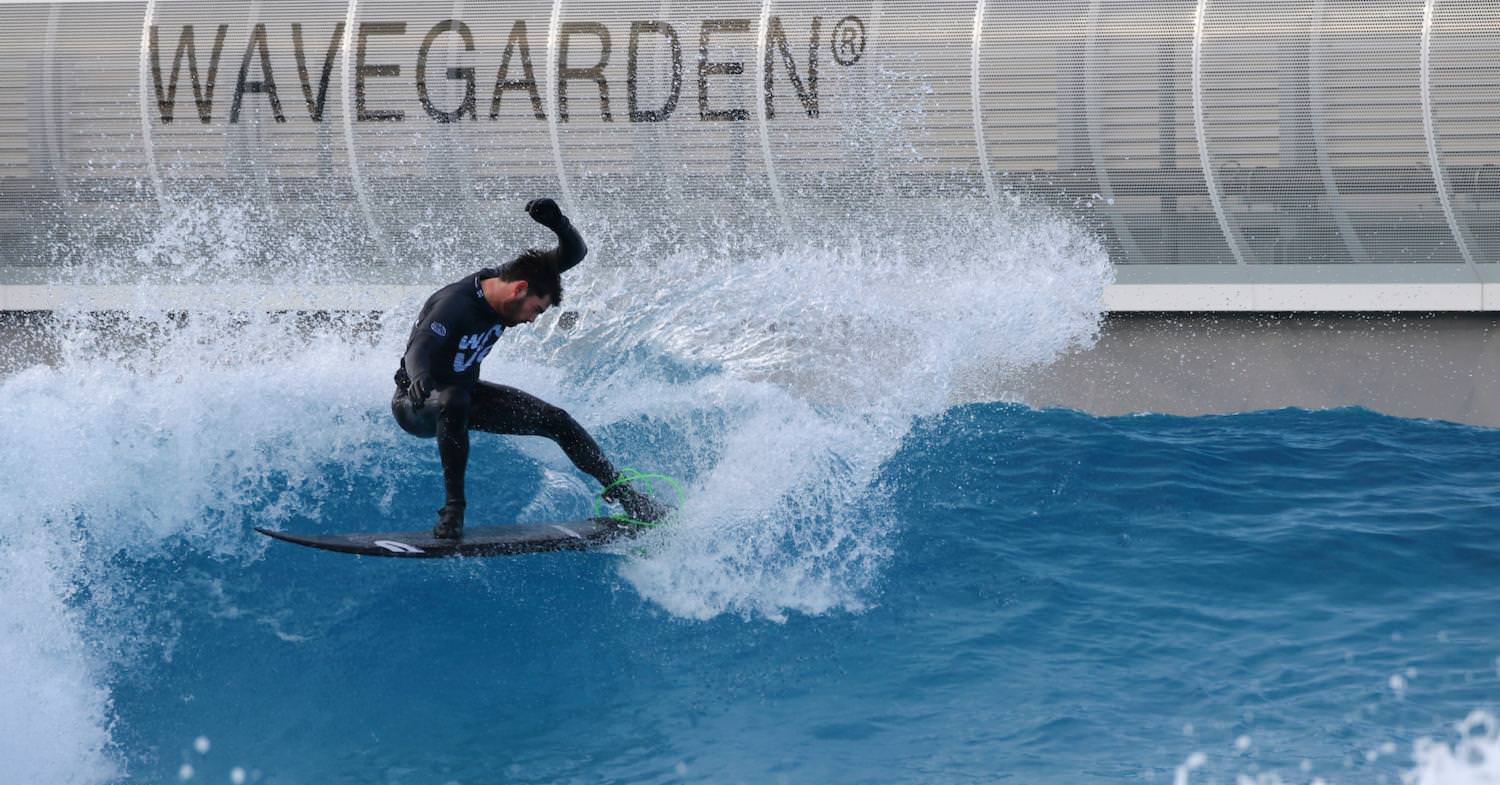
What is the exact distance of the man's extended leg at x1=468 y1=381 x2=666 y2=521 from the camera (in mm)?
6016

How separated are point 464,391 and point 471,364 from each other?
0.11m

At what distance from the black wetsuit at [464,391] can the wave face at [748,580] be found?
0.70 m

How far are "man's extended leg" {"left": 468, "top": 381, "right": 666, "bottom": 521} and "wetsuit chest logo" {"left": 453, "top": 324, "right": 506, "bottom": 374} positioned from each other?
10.9 inches

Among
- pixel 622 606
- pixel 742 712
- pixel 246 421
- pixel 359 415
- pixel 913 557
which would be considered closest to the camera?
pixel 742 712

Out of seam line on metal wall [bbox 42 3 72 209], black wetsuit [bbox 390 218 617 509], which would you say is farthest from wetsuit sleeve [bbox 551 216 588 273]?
seam line on metal wall [bbox 42 3 72 209]

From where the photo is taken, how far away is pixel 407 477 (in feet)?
25.7

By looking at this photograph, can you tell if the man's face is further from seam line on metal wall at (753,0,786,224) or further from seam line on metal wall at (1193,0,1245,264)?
seam line on metal wall at (1193,0,1245,264)

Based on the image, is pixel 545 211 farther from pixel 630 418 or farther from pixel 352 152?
pixel 352 152

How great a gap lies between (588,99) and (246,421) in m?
4.71

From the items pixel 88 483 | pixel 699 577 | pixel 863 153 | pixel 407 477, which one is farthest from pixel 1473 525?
pixel 88 483

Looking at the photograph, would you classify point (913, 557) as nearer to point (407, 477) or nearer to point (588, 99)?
point (407, 477)

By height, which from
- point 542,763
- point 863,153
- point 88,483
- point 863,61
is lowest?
point 542,763

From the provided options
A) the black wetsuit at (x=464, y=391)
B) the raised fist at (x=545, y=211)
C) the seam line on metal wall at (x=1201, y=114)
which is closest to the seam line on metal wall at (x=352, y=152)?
the black wetsuit at (x=464, y=391)

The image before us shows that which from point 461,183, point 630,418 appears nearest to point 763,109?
point 461,183
